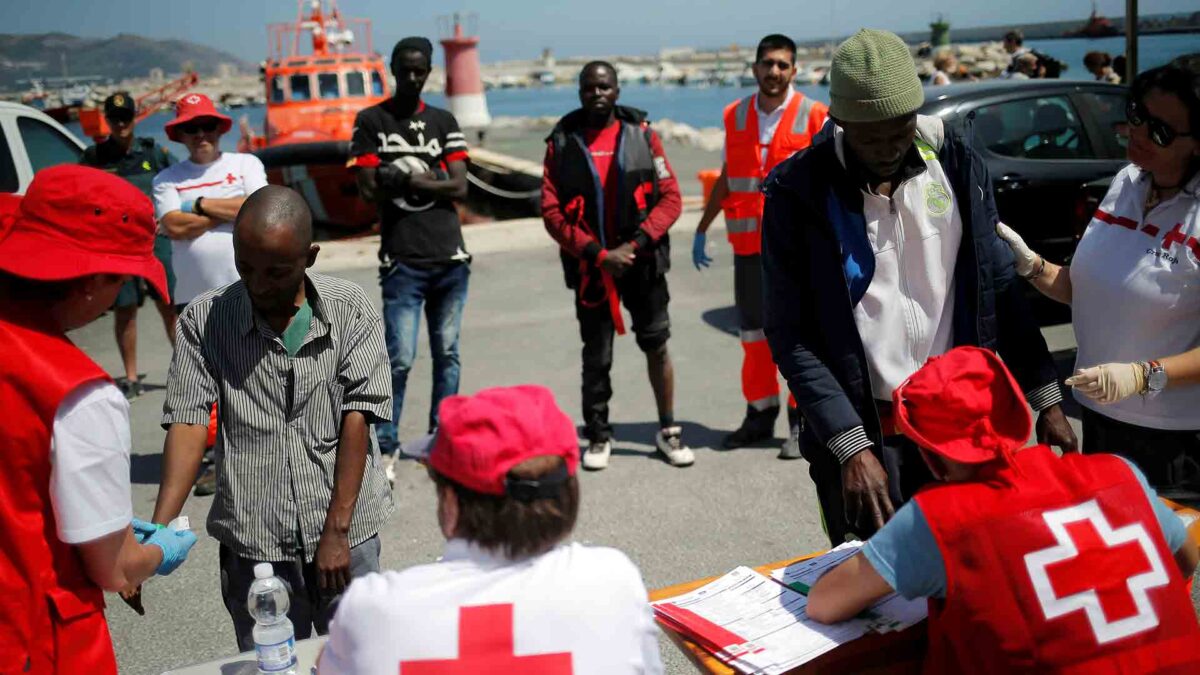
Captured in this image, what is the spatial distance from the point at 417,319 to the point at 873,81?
135 inches

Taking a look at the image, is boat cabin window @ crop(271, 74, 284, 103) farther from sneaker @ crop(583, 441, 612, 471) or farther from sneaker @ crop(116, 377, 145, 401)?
sneaker @ crop(583, 441, 612, 471)

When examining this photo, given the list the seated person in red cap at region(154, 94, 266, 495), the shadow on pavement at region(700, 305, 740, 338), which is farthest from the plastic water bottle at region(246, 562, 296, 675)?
the shadow on pavement at region(700, 305, 740, 338)

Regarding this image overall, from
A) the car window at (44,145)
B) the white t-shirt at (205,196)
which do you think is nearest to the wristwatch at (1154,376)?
the white t-shirt at (205,196)

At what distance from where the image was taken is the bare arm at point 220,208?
5.14 meters

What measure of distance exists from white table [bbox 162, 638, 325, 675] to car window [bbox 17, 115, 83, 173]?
20.7ft

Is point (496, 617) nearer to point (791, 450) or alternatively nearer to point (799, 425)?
point (799, 425)

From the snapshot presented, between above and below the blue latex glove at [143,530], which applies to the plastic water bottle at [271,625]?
below

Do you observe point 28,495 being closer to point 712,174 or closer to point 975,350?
point 975,350

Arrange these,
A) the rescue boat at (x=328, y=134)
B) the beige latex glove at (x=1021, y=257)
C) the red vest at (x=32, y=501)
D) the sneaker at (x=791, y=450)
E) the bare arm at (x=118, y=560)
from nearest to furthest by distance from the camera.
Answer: the red vest at (x=32, y=501)
the bare arm at (x=118, y=560)
the beige latex glove at (x=1021, y=257)
the sneaker at (x=791, y=450)
the rescue boat at (x=328, y=134)

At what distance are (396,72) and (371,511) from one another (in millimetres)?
3259

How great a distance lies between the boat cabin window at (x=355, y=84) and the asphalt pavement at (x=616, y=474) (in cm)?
1022

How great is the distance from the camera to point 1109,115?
7.20 m

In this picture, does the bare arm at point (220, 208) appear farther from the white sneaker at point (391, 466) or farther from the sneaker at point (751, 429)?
the sneaker at point (751, 429)

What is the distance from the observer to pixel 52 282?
2.02 meters
